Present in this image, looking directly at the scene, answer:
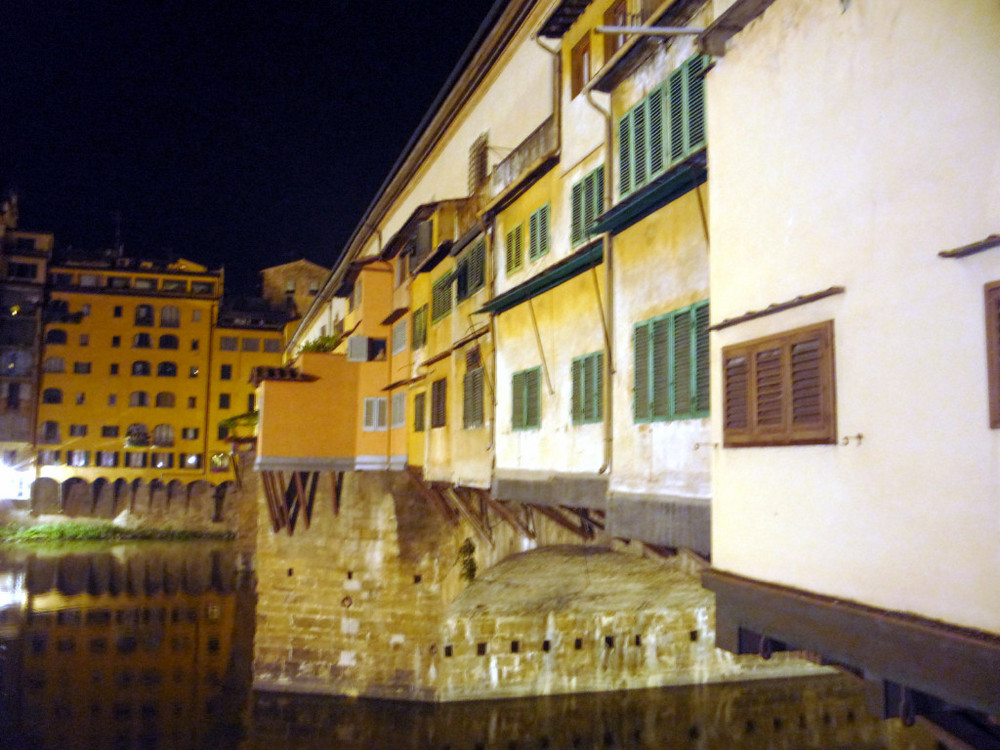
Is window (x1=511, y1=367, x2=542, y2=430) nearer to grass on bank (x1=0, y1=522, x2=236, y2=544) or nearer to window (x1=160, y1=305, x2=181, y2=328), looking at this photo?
grass on bank (x1=0, y1=522, x2=236, y2=544)

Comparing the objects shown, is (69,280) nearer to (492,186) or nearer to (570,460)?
(492,186)

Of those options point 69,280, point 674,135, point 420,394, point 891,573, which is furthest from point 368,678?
point 69,280

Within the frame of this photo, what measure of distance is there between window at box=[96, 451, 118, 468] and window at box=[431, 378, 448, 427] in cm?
4741

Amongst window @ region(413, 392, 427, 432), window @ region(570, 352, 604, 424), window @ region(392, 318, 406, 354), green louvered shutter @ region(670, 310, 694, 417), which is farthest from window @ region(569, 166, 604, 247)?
window @ region(392, 318, 406, 354)

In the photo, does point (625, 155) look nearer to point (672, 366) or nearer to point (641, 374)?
point (641, 374)

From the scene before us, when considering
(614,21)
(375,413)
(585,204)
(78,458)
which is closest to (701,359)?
(585,204)

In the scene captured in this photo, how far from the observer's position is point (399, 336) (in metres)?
22.5

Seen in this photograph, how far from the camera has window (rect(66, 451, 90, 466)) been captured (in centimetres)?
5788

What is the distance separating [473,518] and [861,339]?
13446 millimetres

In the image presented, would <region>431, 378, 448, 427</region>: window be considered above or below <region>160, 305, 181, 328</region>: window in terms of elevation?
below

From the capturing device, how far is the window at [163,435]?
2346 inches

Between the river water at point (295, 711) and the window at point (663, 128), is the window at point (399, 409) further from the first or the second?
the window at point (663, 128)

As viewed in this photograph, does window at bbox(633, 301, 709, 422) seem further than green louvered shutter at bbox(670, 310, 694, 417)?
No

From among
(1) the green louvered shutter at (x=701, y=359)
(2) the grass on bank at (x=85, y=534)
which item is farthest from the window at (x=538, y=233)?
(2) the grass on bank at (x=85, y=534)
